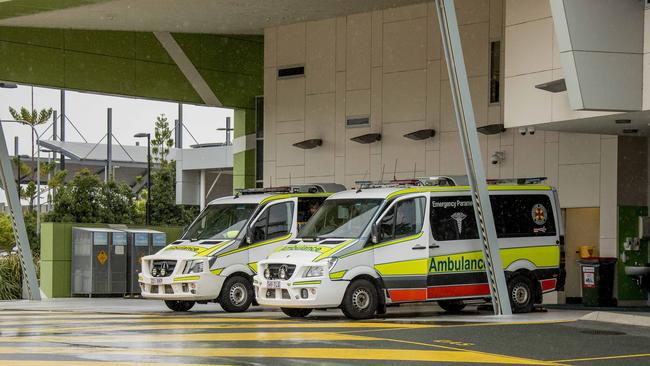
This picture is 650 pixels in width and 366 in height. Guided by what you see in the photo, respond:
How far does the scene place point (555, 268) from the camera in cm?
2175

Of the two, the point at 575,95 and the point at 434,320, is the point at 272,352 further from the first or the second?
the point at 575,95

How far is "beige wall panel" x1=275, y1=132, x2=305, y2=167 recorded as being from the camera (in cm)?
3350

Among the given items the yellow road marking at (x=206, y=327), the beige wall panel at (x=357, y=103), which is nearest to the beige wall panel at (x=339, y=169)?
the beige wall panel at (x=357, y=103)

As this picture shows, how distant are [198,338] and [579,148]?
536 inches

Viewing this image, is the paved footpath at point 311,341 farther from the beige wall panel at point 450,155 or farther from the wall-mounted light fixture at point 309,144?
the wall-mounted light fixture at point 309,144

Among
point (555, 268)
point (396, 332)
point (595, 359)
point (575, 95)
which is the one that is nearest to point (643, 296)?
point (555, 268)

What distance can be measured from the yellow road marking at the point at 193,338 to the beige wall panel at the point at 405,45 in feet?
50.5

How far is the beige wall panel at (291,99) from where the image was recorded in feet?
109

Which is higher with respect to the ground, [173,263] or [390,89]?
[390,89]

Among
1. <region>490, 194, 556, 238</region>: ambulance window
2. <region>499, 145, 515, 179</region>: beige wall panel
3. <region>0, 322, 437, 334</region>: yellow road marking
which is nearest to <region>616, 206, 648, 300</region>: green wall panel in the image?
<region>499, 145, 515, 179</region>: beige wall panel

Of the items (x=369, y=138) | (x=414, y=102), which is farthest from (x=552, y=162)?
(x=369, y=138)

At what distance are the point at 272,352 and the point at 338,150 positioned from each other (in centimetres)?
1955

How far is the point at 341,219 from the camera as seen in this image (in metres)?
20.6

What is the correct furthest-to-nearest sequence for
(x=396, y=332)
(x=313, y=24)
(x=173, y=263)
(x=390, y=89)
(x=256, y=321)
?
(x=313, y=24) → (x=390, y=89) → (x=173, y=263) → (x=256, y=321) → (x=396, y=332)
